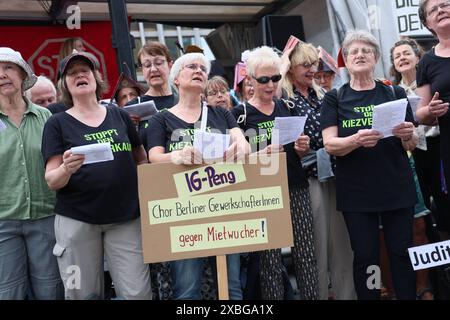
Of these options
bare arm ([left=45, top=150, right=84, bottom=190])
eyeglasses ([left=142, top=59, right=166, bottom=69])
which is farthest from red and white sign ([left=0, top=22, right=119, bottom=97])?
bare arm ([left=45, top=150, right=84, bottom=190])

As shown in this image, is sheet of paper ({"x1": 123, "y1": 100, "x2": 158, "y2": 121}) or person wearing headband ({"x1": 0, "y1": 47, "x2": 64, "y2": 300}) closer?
person wearing headband ({"x1": 0, "y1": 47, "x2": 64, "y2": 300})

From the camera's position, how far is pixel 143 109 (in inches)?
118

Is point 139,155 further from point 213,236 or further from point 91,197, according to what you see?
point 213,236

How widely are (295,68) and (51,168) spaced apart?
1861 millimetres

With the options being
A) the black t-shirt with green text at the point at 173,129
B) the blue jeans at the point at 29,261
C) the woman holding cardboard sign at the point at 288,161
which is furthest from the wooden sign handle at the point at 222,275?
the blue jeans at the point at 29,261

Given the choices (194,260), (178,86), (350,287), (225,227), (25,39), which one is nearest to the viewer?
(225,227)

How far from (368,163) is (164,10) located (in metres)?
5.02

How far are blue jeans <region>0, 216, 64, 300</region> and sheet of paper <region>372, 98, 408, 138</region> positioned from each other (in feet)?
6.48

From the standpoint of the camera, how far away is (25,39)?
634 centimetres

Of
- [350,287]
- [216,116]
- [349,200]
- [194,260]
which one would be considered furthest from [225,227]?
[350,287]

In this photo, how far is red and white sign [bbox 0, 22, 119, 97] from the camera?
247 inches

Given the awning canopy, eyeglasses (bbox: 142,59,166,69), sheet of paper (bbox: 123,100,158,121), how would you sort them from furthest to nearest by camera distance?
Result: the awning canopy < eyeglasses (bbox: 142,59,166,69) < sheet of paper (bbox: 123,100,158,121)

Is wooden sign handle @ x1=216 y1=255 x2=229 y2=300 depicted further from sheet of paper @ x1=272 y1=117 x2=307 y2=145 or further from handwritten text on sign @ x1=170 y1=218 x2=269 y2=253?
sheet of paper @ x1=272 y1=117 x2=307 y2=145
